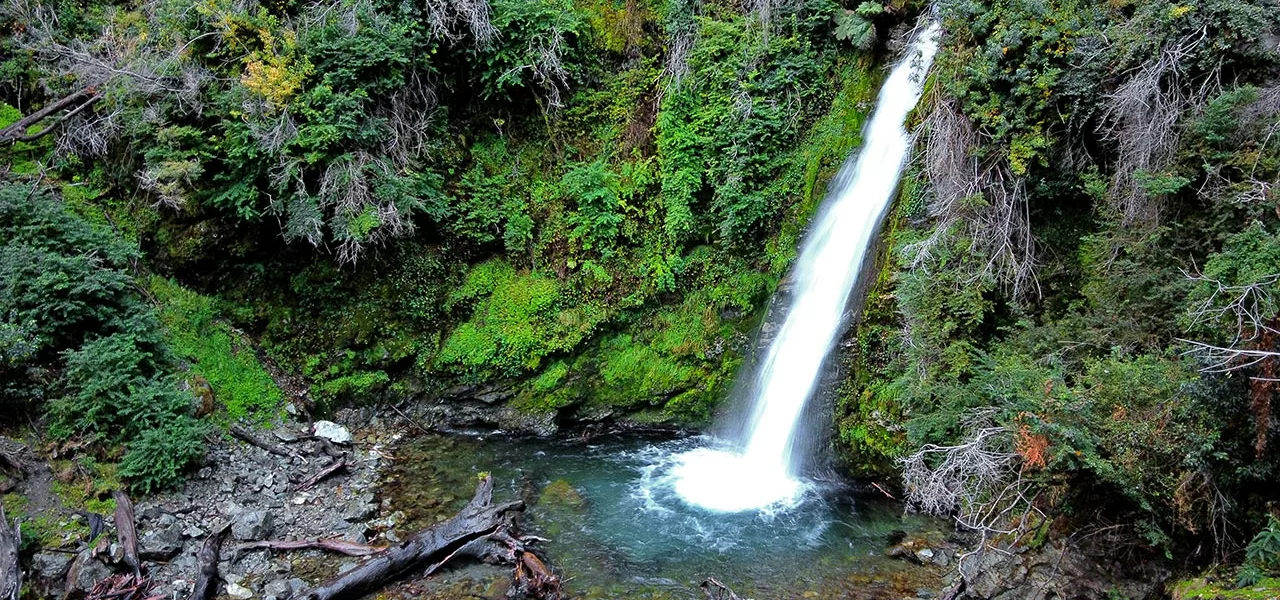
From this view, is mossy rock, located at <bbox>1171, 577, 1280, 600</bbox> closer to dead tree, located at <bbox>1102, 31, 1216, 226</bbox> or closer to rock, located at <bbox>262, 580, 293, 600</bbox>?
dead tree, located at <bbox>1102, 31, 1216, 226</bbox>

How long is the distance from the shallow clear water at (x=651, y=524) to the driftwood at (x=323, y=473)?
66 cm

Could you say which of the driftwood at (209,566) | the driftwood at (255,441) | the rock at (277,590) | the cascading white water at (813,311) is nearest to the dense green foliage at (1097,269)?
the cascading white water at (813,311)

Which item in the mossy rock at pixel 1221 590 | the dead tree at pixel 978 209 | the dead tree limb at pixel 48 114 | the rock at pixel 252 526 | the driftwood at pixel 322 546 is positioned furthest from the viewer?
the dead tree limb at pixel 48 114

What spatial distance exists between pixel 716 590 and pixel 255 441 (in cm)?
572

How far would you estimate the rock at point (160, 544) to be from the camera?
19.3 feet

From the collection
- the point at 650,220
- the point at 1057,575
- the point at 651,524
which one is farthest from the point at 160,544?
the point at 1057,575

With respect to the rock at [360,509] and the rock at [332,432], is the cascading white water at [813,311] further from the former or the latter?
the rock at [332,432]

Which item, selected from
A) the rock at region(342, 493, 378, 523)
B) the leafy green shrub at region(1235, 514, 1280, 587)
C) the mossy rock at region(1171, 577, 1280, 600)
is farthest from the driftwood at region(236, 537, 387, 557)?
the leafy green shrub at region(1235, 514, 1280, 587)

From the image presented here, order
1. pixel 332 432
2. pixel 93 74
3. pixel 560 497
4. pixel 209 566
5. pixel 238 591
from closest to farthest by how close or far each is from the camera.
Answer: pixel 238 591, pixel 209 566, pixel 560 497, pixel 332 432, pixel 93 74

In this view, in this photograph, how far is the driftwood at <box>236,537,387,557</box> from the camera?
243 inches

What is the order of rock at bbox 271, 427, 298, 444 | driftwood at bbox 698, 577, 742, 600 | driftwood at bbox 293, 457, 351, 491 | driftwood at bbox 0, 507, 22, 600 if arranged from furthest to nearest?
1. rock at bbox 271, 427, 298, 444
2. driftwood at bbox 293, 457, 351, 491
3. driftwood at bbox 698, 577, 742, 600
4. driftwood at bbox 0, 507, 22, 600

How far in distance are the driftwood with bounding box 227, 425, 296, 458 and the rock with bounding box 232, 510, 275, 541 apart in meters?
1.40

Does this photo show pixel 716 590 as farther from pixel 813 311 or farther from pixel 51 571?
pixel 51 571

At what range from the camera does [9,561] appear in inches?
201
